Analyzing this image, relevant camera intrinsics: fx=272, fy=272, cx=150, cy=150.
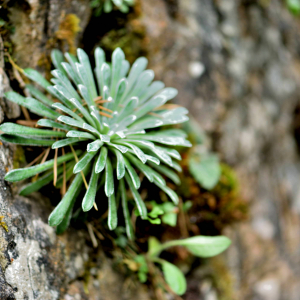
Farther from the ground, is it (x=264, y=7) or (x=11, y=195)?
(x=264, y=7)

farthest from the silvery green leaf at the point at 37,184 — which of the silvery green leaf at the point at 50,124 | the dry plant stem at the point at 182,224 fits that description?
the dry plant stem at the point at 182,224

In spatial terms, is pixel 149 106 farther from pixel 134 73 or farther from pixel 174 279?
pixel 174 279

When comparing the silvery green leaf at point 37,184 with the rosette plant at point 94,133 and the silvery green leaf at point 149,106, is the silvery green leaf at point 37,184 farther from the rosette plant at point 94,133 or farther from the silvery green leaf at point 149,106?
the silvery green leaf at point 149,106

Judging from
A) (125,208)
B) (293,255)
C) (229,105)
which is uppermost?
(229,105)

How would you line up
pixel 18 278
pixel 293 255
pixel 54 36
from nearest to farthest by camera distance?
1. pixel 18 278
2. pixel 54 36
3. pixel 293 255

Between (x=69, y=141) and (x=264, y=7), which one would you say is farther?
(x=264, y=7)

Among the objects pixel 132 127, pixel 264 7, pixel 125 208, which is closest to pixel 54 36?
pixel 132 127

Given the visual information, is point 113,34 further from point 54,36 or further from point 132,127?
point 132,127
